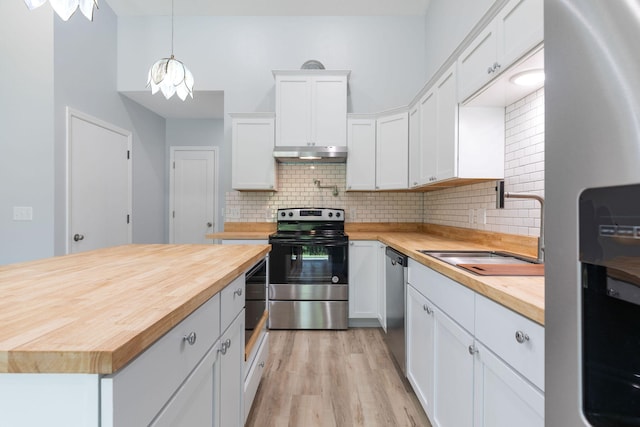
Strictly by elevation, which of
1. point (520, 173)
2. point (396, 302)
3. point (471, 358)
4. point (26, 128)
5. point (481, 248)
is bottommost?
point (396, 302)

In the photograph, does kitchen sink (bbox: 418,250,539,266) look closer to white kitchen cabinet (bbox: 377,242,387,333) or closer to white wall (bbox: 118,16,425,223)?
white kitchen cabinet (bbox: 377,242,387,333)

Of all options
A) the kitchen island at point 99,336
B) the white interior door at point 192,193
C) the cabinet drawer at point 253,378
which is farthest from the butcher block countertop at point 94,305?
the white interior door at point 192,193

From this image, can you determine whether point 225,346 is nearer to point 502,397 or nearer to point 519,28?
point 502,397

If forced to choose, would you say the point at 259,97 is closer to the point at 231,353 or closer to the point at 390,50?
the point at 390,50

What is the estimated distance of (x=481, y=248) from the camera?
1.99 metres

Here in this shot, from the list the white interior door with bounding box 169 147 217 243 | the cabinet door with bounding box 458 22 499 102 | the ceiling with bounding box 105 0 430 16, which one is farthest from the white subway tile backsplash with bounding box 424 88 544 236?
the white interior door with bounding box 169 147 217 243

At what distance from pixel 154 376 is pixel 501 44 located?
1.84 metres

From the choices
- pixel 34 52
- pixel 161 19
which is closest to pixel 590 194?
pixel 34 52

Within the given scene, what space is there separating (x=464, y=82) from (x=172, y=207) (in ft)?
14.0

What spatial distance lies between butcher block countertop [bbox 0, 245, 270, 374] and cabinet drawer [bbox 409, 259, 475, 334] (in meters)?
0.92

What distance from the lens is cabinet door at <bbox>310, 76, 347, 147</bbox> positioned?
3078 mm

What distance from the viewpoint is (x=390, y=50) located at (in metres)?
3.48

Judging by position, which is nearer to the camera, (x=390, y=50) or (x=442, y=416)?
(x=442, y=416)

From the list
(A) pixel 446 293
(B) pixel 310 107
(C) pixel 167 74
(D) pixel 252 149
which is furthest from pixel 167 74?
(A) pixel 446 293
